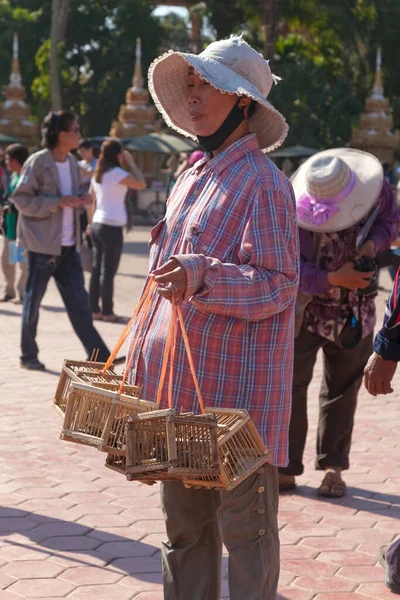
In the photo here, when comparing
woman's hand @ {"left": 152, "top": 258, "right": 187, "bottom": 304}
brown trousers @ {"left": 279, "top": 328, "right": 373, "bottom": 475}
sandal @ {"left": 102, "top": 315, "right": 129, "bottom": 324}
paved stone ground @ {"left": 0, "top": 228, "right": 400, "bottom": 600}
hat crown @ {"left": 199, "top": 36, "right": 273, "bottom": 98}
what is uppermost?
hat crown @ {"left": 199, "top": 36, "right": 273, "bottom": 98}

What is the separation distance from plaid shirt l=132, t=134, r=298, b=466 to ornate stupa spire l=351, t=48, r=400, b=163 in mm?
39988

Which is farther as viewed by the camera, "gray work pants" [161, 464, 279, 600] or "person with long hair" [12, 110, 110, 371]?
"person with long hair" [12, 110, 110, 371]

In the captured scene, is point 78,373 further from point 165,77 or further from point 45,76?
point 45,76

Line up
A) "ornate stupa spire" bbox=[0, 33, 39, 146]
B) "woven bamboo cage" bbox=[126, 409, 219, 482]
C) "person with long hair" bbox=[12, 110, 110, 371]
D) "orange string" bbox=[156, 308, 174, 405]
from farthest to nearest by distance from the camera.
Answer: "ornate stupa spire" bbox=[0, 33, 39, 146] < "person with long hair" bbox=[12, 110, 110, 371] < "orange string" bbox=[156, 308, 174, 405] < "woven bamboo cage" bbox=[126, 409, 219, 482]

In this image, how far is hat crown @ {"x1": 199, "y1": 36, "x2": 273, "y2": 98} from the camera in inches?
133

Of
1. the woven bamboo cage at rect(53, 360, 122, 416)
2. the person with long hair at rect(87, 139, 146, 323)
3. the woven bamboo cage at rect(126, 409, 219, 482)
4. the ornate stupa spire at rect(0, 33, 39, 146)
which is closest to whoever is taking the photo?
the woven bamboo cage at rect(126, 409, 219, 482)

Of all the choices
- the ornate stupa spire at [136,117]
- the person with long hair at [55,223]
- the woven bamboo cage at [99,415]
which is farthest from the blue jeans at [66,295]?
the ornate stupa spire at [136,117]

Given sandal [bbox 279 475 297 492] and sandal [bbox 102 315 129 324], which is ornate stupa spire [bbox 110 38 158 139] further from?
sandal [bbox 279 475 297 492]

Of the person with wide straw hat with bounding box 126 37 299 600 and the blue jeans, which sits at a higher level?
the person with wide straw hat with bounding box 126 37 299 600

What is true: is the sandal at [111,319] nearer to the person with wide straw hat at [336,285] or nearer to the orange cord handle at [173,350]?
the person with wide straw hat at [336,285]

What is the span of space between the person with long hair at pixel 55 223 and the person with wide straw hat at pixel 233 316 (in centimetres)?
532

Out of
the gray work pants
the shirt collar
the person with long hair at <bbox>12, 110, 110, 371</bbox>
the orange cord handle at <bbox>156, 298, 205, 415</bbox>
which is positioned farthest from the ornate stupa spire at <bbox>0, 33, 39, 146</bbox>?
the orange cord handle at <bbox>156, 298, 205, 415</bbox>

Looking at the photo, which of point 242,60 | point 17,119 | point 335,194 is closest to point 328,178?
point 335,194

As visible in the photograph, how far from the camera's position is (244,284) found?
315cm
